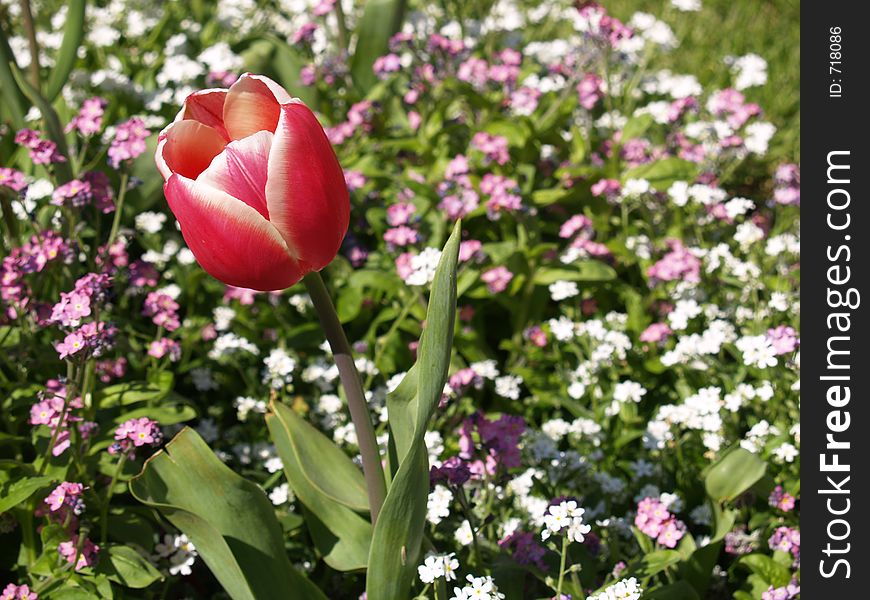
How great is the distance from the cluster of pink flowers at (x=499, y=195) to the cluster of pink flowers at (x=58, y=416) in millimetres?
1133

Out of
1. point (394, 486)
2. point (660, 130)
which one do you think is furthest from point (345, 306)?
point (660, 130)

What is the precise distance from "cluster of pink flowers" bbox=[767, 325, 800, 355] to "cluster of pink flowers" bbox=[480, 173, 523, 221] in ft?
2.37

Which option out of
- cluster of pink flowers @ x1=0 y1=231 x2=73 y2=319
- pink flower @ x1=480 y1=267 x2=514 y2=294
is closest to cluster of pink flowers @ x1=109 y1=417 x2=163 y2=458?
cluster of pink flowers @ x1=0 y1=231 x2=73 y2=319

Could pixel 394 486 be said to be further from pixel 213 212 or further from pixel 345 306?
pixel 345 306

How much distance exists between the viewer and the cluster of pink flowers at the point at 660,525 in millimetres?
1755

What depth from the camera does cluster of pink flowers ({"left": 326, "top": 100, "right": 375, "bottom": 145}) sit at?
9.71 feet

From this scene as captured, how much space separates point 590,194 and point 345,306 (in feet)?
2.75

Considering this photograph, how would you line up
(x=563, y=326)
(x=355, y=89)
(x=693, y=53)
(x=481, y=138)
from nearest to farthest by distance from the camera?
(x=563, y=326)
(x=481, y=138)
(x=355, y=89)
(x=693, y=53)

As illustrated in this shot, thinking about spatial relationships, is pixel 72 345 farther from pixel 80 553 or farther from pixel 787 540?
pixel 787 540

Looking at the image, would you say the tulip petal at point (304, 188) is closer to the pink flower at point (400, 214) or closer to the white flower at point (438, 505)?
the white flower at point (438, 505)

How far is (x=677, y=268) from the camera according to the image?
2.47 meters

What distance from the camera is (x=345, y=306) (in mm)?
2480

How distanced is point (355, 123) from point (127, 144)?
94 cm
